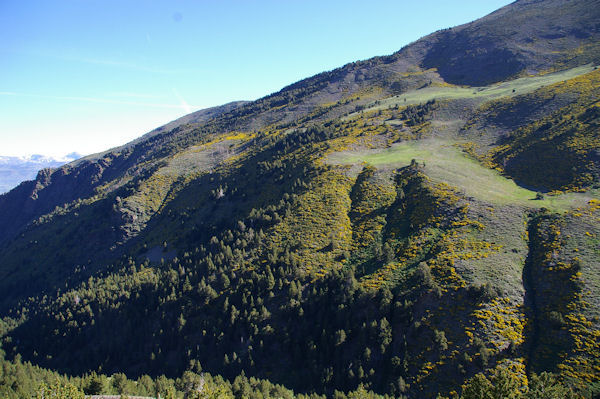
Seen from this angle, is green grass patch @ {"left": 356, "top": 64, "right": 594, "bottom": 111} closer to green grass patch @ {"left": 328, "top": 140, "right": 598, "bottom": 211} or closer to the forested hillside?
the forested hillside

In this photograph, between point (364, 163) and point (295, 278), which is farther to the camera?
point (364, 163)

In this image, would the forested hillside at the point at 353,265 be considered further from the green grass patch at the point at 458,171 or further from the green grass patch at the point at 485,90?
the green grass patch at the point at 485,90

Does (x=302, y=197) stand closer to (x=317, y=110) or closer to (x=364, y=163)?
(x=364, y=163)

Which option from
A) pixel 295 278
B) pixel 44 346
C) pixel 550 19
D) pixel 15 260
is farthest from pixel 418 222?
pixel 550 19

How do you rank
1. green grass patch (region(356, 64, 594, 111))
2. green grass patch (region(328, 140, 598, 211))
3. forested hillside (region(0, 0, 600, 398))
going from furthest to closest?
green grass patch (region(356, 64, 594, 111)), green grass patch (region(328, 140, 598, 211)), forested hillside (region(0, 0, 600, 398))

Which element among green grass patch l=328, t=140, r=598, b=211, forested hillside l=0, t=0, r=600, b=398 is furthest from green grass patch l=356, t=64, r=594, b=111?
green grass patch l=328, t=140, r=598, b=211

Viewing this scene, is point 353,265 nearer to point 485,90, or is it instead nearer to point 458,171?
point 458,171
